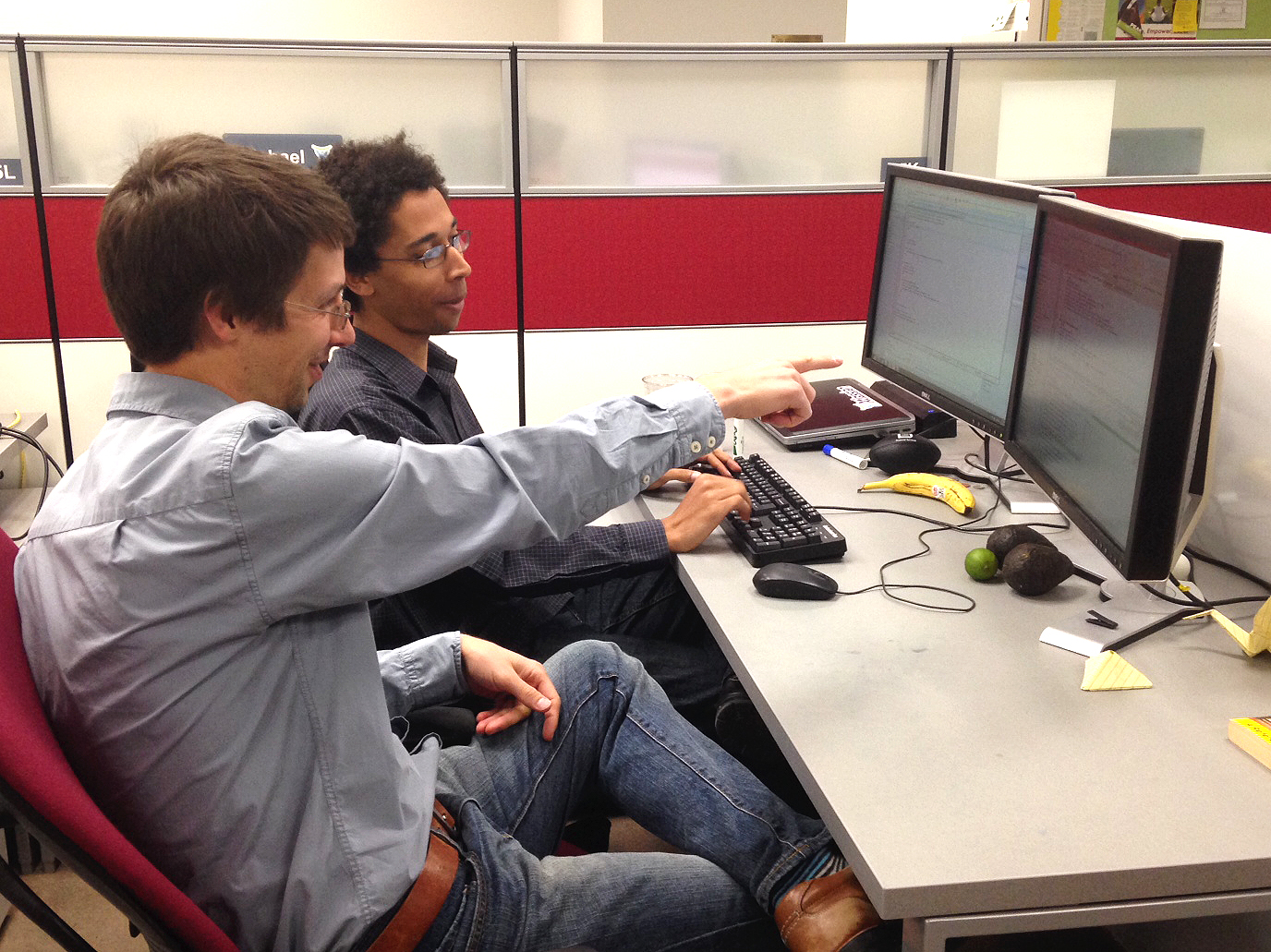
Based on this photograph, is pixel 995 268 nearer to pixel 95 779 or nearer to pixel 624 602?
pixel 624 602

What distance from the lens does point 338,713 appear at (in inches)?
37.7

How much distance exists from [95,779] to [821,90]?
2704 millimetres

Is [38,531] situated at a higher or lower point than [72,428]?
higher

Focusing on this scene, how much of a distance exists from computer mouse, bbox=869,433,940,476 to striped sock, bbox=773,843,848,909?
785mm

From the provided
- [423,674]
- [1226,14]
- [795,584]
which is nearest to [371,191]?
[423,674]

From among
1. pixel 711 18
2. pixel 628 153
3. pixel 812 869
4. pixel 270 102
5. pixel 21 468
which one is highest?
pixel 711 18

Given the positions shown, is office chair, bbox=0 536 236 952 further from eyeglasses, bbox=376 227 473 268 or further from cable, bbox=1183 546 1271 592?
cable, bbox=1183 546 1271 592

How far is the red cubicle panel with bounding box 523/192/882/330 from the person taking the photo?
3.01 meters

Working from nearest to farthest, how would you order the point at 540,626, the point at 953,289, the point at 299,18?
1. the point at 540,626
2. the point at 953,289
3. the point at 299,18

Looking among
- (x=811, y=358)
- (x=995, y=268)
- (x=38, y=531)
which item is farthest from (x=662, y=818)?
(x=995, y=268)

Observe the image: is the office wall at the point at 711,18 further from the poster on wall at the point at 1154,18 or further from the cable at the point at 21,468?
the cable at the point at 21,468

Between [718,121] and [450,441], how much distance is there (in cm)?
164

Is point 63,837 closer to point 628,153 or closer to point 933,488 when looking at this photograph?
point 933,488

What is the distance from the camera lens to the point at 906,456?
1.78 metres
